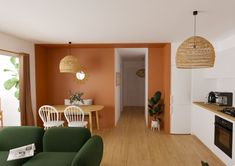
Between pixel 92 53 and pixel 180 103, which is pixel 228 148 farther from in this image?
pixel 92 53

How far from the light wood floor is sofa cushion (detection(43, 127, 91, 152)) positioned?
76 centimetres

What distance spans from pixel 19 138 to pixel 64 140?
0.70 metres

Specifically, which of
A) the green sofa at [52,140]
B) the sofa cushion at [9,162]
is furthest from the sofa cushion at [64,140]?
the sofa cushion at [9,162]

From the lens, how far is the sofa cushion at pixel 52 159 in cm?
213

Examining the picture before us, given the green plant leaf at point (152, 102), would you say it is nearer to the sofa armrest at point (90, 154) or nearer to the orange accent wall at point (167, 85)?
the orange accent wall at point (167, 85)

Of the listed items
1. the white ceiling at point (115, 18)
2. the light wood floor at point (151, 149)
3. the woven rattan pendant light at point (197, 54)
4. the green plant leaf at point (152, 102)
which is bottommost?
the light wood floor at point (151, 149)

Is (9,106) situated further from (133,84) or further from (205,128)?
(133,84)

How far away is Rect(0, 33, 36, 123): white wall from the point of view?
3.56 meters

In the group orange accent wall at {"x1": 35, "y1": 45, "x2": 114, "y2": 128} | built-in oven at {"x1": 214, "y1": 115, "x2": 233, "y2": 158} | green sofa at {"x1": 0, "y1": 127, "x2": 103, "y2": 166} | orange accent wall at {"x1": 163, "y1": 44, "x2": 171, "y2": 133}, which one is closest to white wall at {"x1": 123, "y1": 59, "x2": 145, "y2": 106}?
orange accent wall at {"x1": 35, "y1": 45, "x2": 114, "y2": 128}

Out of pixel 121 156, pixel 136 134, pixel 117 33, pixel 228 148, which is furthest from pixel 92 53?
pixel 228 148

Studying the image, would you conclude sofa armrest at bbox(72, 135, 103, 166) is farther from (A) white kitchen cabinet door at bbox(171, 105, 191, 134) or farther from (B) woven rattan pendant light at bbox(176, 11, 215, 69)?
(A) white kitchen cabinet door at bbox(171, 105, 191, 134)

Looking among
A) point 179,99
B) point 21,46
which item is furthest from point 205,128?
point 21,46

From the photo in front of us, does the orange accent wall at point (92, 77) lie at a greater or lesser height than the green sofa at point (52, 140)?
greater

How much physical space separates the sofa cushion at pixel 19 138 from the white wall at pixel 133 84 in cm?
657
